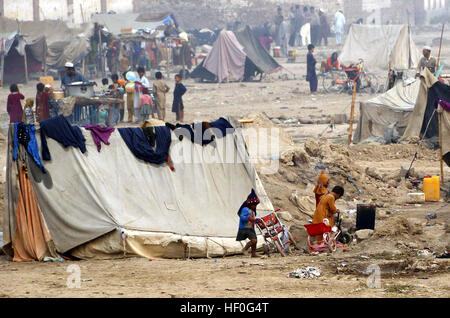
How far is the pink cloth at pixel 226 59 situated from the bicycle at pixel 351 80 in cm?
358

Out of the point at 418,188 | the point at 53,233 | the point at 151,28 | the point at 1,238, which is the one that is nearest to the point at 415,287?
the point at 53,233

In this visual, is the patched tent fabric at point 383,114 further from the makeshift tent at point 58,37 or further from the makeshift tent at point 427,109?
the makeshift tent at point 58,37

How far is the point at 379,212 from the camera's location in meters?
11.3

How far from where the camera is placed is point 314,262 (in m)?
8.23

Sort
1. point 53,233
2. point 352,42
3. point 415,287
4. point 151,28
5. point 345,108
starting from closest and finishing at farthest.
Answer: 1. point 415,287
2. point 53,233
3. point 345,108
4. point 352,42
5. point 151,28

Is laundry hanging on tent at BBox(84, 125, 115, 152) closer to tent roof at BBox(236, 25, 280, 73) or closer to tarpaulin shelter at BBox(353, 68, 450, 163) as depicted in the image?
tarpaulin shelter at BBox(353, 68, 450, 163)

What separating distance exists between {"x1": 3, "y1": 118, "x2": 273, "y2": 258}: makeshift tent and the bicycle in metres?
13.2

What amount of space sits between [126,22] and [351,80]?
12.6 m

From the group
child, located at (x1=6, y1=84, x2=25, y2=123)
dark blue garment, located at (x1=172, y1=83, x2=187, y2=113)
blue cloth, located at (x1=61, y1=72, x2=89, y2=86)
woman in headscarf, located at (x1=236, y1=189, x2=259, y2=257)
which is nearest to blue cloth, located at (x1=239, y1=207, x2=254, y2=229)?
woman in headscarf, located at (x1=236, y1=189, x2=259, y2=257)

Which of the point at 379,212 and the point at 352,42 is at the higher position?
the point at 352,42

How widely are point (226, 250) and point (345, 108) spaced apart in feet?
37.4

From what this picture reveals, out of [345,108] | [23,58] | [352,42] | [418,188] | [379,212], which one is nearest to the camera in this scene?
[379,212]

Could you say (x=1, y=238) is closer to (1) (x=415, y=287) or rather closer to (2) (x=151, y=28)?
(1) (x=415, y=287)

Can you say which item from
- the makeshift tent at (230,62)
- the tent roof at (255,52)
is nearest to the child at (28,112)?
the makeshift tent at (230,62)
